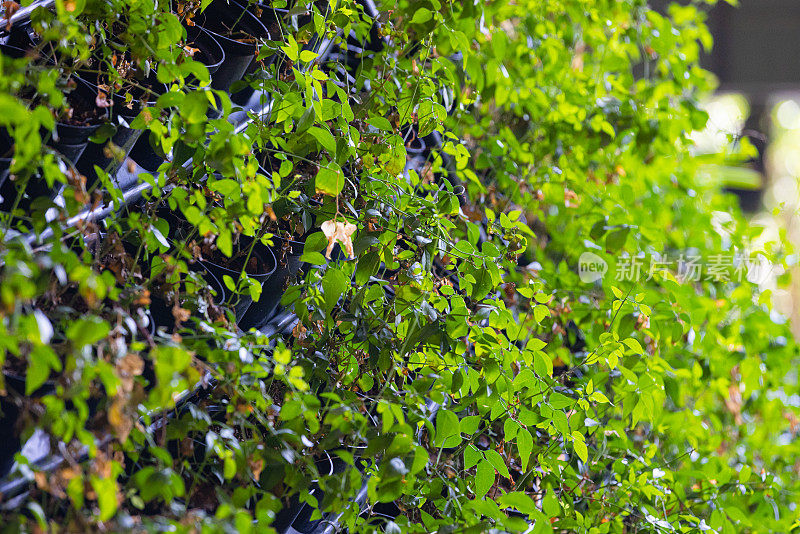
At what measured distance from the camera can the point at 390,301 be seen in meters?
1.03

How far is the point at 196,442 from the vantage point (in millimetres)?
896

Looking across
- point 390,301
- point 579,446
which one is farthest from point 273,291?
point 579,446

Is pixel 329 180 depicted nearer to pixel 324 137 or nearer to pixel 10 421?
pixel 324 137

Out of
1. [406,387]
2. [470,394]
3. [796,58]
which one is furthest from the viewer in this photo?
[796,58]

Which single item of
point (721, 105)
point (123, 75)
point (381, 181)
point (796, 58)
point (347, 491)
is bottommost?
point (721, 105)

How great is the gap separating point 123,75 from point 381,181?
1.20 ft

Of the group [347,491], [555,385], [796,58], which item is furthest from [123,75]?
[796,58]

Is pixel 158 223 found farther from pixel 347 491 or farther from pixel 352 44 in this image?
pixel 352 44

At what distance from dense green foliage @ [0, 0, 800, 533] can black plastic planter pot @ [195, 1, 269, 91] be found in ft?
0.15

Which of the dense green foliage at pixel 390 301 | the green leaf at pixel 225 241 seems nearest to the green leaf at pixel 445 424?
the dense green foliage at pixel 390 301

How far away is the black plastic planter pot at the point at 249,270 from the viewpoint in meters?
0.97

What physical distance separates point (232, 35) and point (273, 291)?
0.39 metres

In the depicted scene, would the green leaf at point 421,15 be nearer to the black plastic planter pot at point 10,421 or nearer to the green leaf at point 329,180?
the green leaf at point 329,180

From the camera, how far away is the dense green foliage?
26.5 inches
